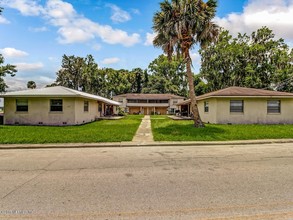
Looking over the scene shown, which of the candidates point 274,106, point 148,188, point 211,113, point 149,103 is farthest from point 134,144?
point 149,103

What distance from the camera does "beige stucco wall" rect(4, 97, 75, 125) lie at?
19219 millimetres

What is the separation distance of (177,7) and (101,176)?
536 inches

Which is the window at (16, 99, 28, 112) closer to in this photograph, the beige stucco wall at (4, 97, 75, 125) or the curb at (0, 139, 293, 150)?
the beige stucco wall at (4, 97, 75, 125)

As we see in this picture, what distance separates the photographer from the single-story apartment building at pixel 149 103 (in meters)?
55.4

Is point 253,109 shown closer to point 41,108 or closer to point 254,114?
point 254,114

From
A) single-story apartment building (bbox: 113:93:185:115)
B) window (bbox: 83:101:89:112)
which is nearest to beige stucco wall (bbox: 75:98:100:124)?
window (bbox: 83:101:89:112)

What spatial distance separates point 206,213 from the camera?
3502mm

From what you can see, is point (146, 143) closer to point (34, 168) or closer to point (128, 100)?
point (34, 168)

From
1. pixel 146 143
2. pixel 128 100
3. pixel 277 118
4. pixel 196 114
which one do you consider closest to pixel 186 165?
pixel 146 143

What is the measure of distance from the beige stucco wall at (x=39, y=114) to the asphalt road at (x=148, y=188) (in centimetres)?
1181

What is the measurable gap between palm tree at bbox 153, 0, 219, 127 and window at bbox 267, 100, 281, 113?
888 cm

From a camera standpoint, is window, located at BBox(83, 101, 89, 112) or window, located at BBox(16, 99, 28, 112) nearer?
window, located at BBox(16, 99, 28, 112)

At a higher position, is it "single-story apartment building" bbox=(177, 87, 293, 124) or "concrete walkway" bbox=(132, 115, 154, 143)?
"single-story apartment building" bbox=(177, 87, 293, 124)

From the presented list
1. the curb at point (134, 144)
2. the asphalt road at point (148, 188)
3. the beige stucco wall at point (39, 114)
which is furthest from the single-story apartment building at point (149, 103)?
the asphalt road at point (148, 188)
